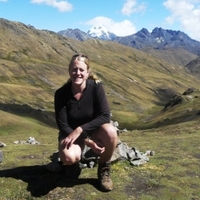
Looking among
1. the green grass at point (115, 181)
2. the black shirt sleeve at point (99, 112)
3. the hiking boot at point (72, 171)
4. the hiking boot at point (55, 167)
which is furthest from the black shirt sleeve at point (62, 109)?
the hiking boot at point (55, 167)

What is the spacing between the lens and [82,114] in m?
12.1

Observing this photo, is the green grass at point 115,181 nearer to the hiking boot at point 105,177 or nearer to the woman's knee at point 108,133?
the hiking boot at point 105,177

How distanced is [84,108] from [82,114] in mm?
253

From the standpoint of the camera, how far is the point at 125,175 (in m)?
15.0

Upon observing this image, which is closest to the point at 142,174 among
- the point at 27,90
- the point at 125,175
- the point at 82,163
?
the point at 125,175

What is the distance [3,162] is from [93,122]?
318 inches

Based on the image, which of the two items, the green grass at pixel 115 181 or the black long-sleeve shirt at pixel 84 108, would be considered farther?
the green grass at pixel 115 181

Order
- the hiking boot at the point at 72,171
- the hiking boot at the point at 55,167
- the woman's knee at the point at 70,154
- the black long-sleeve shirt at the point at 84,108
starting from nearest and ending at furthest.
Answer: the woman's knee at the point at 70,154
the black long-sleeve shirt at the point at 84,108
the hiking boot at the point at 72,171
the hiking boot at the point at 55,167

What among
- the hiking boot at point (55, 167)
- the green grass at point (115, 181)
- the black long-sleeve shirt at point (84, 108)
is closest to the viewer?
the black long-sleeve shirt at point (84, 108)

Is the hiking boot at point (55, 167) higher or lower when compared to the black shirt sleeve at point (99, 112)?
lower

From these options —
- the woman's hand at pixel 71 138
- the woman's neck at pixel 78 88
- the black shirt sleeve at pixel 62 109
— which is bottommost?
the woman's hand at pixel 71 138

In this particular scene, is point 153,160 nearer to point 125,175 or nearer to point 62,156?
point 125,175

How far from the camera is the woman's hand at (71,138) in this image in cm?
1163

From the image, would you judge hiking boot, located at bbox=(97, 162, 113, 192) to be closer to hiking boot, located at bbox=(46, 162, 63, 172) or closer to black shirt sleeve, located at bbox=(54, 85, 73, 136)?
black shirt sleeve, located at bbox=(54, 85, 73, 136)
